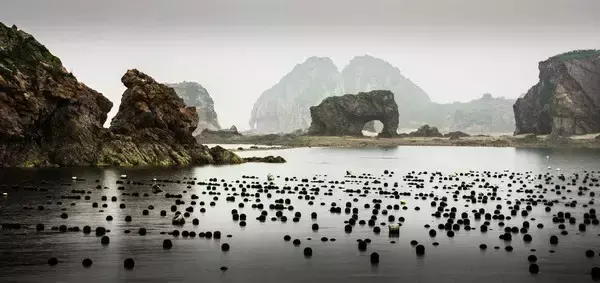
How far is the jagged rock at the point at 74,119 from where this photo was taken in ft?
439

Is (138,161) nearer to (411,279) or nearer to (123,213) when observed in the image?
(123,213)

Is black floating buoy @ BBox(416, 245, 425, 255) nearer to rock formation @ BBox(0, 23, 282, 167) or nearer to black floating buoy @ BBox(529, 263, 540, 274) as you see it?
black floating buoy @ BBox(529, 263, 540, 274)

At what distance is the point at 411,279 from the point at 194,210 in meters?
37.8

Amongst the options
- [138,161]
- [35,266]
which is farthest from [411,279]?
[138,161]

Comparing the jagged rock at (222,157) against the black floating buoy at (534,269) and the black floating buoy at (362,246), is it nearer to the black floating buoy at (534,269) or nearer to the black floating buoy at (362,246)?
the black floating buoy at (362,246)

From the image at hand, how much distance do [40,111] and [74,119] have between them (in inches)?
276

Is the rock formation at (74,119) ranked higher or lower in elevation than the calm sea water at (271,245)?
higher

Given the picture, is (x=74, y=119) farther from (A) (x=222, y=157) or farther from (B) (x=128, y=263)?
(B) (x=128, y=263)

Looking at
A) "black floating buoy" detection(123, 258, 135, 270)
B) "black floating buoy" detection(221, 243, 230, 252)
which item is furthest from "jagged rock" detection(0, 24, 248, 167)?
"black floating buoy" detection(123, 258, 135, 270)

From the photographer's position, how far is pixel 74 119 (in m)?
140

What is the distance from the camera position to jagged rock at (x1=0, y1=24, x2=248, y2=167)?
439ft

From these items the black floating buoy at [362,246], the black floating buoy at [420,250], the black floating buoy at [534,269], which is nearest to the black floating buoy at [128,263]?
the black floating buoy at [362,246]

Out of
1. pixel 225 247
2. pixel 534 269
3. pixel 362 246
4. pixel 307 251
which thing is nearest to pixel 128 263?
pixel 225 247

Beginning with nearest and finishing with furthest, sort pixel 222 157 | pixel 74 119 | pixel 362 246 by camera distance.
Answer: pixel 362 246
pixel 74 119
pixel 222 157
